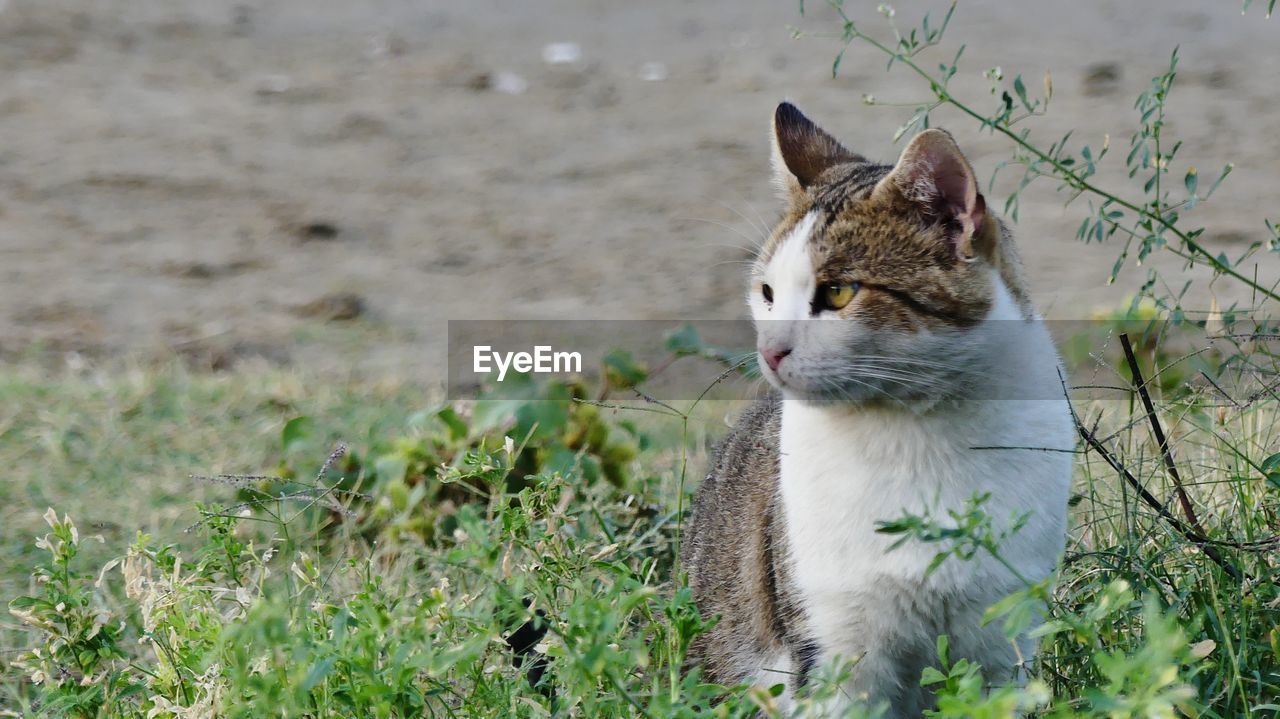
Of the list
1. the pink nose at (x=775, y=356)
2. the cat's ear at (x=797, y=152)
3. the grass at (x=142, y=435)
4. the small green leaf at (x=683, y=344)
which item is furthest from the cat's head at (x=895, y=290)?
the grass at (x=142, y=435)

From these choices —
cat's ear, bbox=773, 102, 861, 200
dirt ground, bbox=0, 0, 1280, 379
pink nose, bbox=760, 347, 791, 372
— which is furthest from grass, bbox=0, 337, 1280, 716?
dirt ground, bbox=0, 0, 1280, 379

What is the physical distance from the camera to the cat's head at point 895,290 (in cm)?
221

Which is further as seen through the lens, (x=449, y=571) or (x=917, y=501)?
(x=449, y=571)

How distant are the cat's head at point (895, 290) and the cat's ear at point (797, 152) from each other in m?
0.25

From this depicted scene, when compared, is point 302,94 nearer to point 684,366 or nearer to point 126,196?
Answer: point 126,196

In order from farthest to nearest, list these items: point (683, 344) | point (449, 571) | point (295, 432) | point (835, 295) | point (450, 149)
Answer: point (450, 149) → point (683, 344) → point (295, 432) → point (449, 571) → point (835, 295)

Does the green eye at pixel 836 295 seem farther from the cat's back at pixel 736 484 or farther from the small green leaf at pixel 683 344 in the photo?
the small green leaf at pixel 683 344

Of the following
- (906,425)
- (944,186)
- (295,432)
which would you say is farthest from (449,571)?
(944,186)

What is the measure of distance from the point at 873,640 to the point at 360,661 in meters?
0.84

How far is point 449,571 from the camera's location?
3.04m

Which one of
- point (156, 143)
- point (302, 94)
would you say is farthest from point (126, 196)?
point (302, 94)

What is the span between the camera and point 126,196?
628 centimetres

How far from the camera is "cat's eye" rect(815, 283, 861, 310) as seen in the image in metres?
2.29

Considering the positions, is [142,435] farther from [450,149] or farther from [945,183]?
[450,149]
